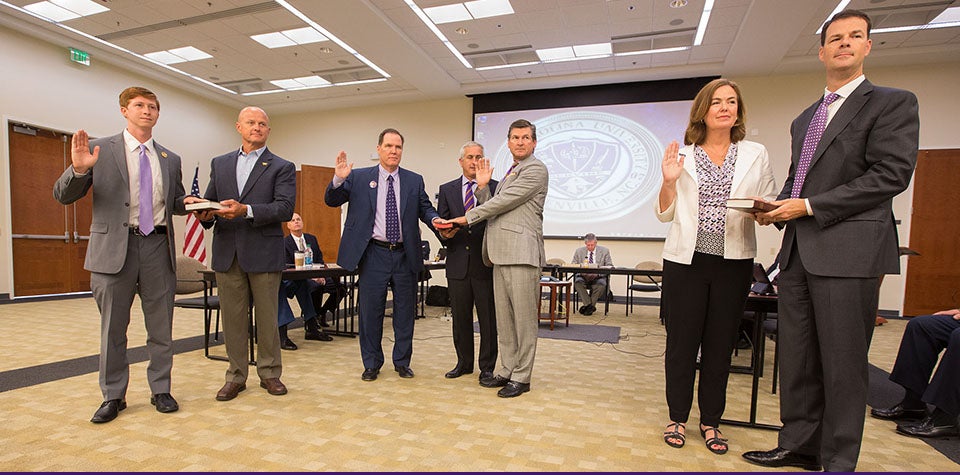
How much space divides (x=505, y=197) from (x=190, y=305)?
2725 mm

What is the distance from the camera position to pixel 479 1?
600cm

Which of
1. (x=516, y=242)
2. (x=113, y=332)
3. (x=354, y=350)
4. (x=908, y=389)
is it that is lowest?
(x=354, y=350)

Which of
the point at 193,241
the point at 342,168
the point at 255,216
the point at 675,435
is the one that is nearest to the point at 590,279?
the point at 342,168

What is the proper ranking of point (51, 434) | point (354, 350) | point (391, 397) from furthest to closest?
point (354, 350) → point (391, 397) → point (51, 434)

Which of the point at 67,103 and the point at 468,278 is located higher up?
the point at 67,103

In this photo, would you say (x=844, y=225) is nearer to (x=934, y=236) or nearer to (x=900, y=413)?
(x=900, y=413)

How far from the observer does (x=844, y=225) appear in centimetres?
166

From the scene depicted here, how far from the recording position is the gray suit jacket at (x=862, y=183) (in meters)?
1.59

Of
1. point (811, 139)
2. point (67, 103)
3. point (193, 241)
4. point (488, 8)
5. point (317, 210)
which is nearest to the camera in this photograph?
point (811, 139)

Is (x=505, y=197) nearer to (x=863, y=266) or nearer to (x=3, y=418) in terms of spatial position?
(x=863, y=266)

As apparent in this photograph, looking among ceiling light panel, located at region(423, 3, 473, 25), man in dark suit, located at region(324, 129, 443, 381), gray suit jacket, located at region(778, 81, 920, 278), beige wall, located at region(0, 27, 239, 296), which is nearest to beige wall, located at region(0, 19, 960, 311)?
beige wall, located at region(0, 27, 239, 296)

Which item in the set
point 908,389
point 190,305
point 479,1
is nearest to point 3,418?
point 190,305

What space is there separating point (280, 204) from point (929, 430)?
3.59 metres

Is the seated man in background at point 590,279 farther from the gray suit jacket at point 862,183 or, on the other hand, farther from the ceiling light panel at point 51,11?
the ceiling light panel at point 51,11
